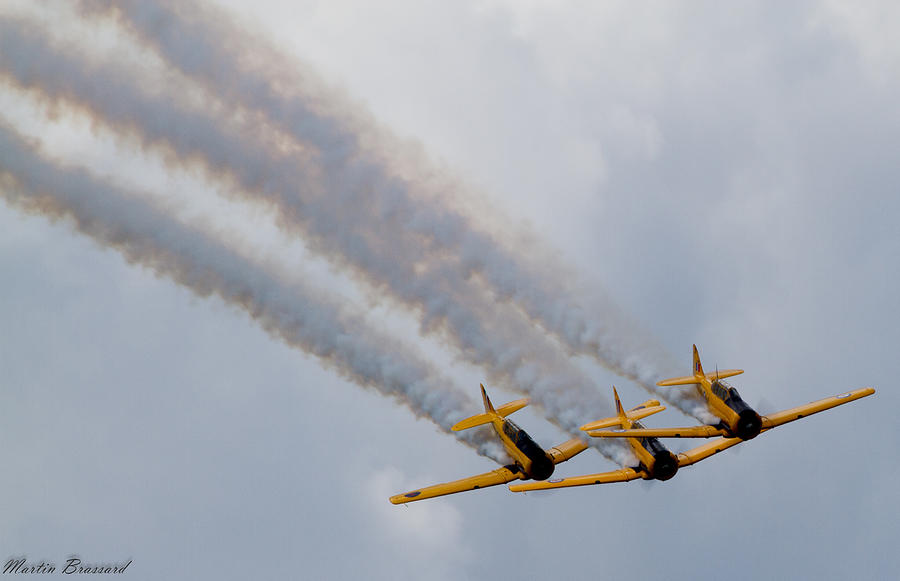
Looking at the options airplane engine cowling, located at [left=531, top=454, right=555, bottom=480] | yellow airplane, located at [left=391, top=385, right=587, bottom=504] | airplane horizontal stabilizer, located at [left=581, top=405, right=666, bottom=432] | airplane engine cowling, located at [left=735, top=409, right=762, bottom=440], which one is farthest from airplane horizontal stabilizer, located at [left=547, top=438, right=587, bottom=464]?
airplane engine cowling, located at [left=735, top=409, right=762, bottom=440]

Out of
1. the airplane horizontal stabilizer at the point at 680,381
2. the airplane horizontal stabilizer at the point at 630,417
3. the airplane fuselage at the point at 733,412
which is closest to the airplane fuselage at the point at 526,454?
the airplane horizontal stabilizer at the point at 630,417

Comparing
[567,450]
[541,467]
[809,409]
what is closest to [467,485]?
[541,467]

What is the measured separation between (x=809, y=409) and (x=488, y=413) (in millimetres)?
19608

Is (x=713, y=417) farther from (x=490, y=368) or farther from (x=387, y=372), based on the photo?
(x=387, y=372)

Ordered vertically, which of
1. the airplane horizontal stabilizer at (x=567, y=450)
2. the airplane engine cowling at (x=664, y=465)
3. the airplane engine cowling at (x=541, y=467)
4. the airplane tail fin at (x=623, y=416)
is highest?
the airplane tail fin at (x=623, y=416)

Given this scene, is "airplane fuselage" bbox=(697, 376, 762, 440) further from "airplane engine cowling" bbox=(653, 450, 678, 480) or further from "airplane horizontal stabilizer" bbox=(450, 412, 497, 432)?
"airplane horizontal stabilizer" bbox=(450, 412, 497, 432)

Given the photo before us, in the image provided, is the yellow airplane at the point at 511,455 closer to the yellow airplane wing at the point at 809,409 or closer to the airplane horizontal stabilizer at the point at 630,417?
the airplane horizontal stabilizer at the point at 630,417

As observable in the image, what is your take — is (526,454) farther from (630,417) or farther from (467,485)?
(630,417)

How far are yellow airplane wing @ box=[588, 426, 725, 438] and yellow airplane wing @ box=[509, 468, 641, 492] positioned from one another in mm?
2992

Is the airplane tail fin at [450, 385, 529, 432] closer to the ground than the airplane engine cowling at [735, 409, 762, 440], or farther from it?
closer to the ground

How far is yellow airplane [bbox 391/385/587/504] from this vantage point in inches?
2653

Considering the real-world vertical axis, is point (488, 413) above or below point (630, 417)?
below

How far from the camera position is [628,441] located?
7012 cm

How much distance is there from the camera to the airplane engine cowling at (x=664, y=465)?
Answer: 67.9m
